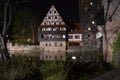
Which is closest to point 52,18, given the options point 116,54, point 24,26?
point 24,26

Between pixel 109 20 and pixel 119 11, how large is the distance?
85 centimetres

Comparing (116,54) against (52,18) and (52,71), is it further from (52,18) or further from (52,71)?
(52,18)

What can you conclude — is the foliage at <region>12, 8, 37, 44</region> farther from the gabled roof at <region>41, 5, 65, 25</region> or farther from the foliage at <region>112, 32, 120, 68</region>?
the foliage at <region>112, 32, 120, 68</region>

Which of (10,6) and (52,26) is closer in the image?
(10,6)

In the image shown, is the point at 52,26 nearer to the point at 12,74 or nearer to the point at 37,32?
the point at 37,32

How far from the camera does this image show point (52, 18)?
80.2m

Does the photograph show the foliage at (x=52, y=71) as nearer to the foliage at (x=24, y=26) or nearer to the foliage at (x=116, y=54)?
the foliage at (x=116, y=54)

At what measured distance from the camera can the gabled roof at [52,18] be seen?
3113 inches

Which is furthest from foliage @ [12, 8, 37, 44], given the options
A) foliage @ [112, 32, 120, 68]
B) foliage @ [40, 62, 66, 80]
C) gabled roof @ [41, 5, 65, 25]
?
foliage @ [40, 62, 66, 80]

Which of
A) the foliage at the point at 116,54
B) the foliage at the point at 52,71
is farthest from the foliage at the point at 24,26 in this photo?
the foliage at the point at 52,71

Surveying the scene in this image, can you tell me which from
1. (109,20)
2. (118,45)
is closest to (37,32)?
(109,20)

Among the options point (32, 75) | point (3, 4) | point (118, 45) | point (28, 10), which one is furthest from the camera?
point (28, 10)

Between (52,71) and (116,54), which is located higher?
(116,54)

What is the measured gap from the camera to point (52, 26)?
80812mm
